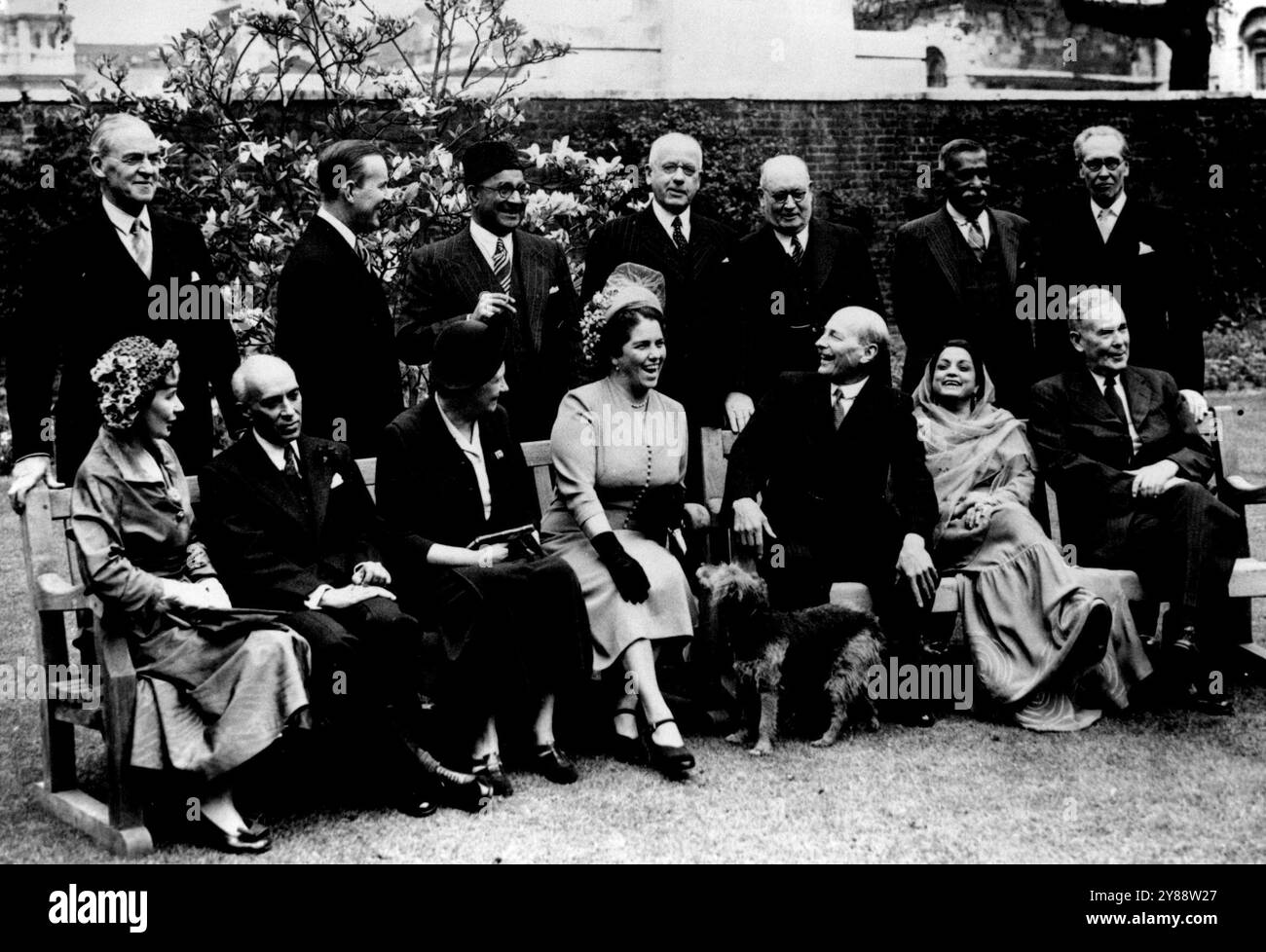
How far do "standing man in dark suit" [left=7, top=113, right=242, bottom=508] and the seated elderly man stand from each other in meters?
3.43

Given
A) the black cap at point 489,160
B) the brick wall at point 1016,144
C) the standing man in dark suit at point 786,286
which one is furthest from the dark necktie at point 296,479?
the brick wall at point 1016,144

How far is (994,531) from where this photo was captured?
6109 millimetres

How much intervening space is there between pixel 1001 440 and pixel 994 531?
431 millimetres

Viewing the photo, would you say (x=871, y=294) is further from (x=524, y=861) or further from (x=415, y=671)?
(x=524, y=861)

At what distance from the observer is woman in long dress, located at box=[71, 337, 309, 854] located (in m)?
4.59

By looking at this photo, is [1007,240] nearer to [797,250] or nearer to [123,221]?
[797,250]

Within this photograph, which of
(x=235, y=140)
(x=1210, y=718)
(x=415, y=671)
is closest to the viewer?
(x=415, y=671)

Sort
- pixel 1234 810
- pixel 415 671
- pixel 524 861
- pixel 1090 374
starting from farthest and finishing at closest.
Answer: pixel 1090 374
pixel 415 671
pixel 1234 810
pixel 524 861

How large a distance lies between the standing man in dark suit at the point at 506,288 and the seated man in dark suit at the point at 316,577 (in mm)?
1036

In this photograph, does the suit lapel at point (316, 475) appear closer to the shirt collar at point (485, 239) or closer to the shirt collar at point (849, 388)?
the shirt collar at point (485, 239)

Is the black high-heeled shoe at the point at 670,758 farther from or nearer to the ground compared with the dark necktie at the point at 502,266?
nearer to the ground

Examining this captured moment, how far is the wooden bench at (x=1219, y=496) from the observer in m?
5.98

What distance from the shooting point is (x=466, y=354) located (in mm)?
5465
